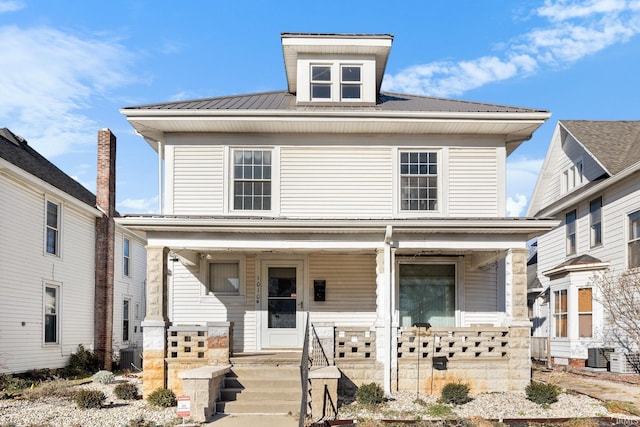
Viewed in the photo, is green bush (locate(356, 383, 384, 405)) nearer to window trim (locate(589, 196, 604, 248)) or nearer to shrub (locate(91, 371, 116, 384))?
shrub (locate(91, 371, 116, 384))

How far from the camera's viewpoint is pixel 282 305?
48.2ft

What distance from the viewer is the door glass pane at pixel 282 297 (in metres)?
14.6

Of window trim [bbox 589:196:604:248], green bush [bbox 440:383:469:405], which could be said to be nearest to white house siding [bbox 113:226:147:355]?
green bush [bbox 440:383:469:405]

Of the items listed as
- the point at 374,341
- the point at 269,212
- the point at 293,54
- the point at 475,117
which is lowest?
the point at 374,341

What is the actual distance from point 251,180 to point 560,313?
10.9 metres

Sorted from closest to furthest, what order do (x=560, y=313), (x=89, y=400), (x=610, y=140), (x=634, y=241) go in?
(x=89, y=400)
(x=634, y=241)
(x=560, y=313)
(x=610, y=140)

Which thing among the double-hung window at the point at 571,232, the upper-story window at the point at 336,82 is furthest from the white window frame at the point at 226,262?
the double-hung window at the point at 571,232

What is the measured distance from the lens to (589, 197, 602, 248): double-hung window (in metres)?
18.9

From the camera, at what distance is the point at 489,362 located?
12336 mm

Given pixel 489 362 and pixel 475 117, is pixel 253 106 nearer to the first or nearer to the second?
pixel 475 117

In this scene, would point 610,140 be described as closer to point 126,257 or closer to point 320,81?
point 320,81

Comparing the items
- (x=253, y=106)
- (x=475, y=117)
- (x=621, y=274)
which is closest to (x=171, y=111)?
(x=253, y=106)

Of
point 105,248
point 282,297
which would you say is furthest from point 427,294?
point 105,248

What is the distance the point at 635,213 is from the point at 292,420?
11767 mm
